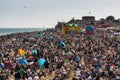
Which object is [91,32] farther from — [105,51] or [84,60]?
[84,60]

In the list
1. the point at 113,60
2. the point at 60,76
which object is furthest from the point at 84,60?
the point at 60,76

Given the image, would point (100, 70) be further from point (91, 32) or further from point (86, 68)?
point (91, 32)

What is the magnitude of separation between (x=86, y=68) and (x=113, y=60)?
9.84 feet

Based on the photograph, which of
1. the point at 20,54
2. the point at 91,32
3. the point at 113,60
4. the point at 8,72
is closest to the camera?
the point at 8,72

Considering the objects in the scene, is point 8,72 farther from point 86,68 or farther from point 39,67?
point 86,68

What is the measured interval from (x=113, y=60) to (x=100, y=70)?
4.10m

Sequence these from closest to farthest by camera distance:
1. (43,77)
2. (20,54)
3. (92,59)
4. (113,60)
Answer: (43,77), (113,60), (92,59), (20,54)

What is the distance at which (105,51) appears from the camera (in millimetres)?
30562

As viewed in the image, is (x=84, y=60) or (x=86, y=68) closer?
(x=86, y=68)

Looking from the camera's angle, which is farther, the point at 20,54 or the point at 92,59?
the point at 20,54

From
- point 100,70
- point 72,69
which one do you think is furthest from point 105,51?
point 100,70

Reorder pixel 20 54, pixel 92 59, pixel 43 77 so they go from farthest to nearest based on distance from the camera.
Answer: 1. pixel 20 54
2. pixel 92 59
3. pixel 43 77

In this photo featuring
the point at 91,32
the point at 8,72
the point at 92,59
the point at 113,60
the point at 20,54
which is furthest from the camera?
the point at 91,32

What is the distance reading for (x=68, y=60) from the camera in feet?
84.6
